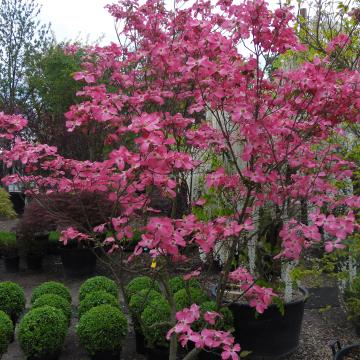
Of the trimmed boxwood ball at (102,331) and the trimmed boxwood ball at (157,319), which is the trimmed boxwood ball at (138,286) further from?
the trimmed boxwood ball at (102,331)

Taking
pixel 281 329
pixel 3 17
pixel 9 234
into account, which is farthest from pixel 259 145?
pixel 3 17

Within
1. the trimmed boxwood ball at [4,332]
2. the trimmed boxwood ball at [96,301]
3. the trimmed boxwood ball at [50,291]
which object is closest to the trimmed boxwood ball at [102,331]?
the trimmed boxwood ball at [96,301]

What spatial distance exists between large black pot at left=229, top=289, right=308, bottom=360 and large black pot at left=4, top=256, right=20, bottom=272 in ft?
13.5

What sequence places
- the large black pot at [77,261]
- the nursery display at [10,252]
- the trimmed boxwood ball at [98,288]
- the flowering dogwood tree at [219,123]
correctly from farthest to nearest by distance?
the nursery display at [10,252], the large black pot at [77,261], the trimmed boxwood ball at [98,288], the flowering dogwood tree at [219,123]

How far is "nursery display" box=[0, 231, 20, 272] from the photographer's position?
661cm

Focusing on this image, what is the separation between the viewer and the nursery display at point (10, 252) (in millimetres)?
6609

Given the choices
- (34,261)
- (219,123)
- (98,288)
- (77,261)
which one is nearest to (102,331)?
(98,288)

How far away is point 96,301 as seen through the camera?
3879mm

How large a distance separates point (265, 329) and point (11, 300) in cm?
205

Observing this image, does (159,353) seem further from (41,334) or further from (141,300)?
(41,334)

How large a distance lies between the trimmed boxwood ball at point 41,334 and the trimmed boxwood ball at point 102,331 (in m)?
0.16

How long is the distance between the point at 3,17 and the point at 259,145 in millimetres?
14704

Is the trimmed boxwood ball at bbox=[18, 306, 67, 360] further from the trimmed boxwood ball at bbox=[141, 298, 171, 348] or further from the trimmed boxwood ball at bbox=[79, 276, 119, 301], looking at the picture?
the trimmed boxwood ball at bbox=[79, 276, 119, 301]

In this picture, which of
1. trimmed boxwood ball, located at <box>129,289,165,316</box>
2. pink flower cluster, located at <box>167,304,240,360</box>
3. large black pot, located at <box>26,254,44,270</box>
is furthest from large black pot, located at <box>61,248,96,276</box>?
pink flower cluster, located at <box>167,304,240,360</box>
